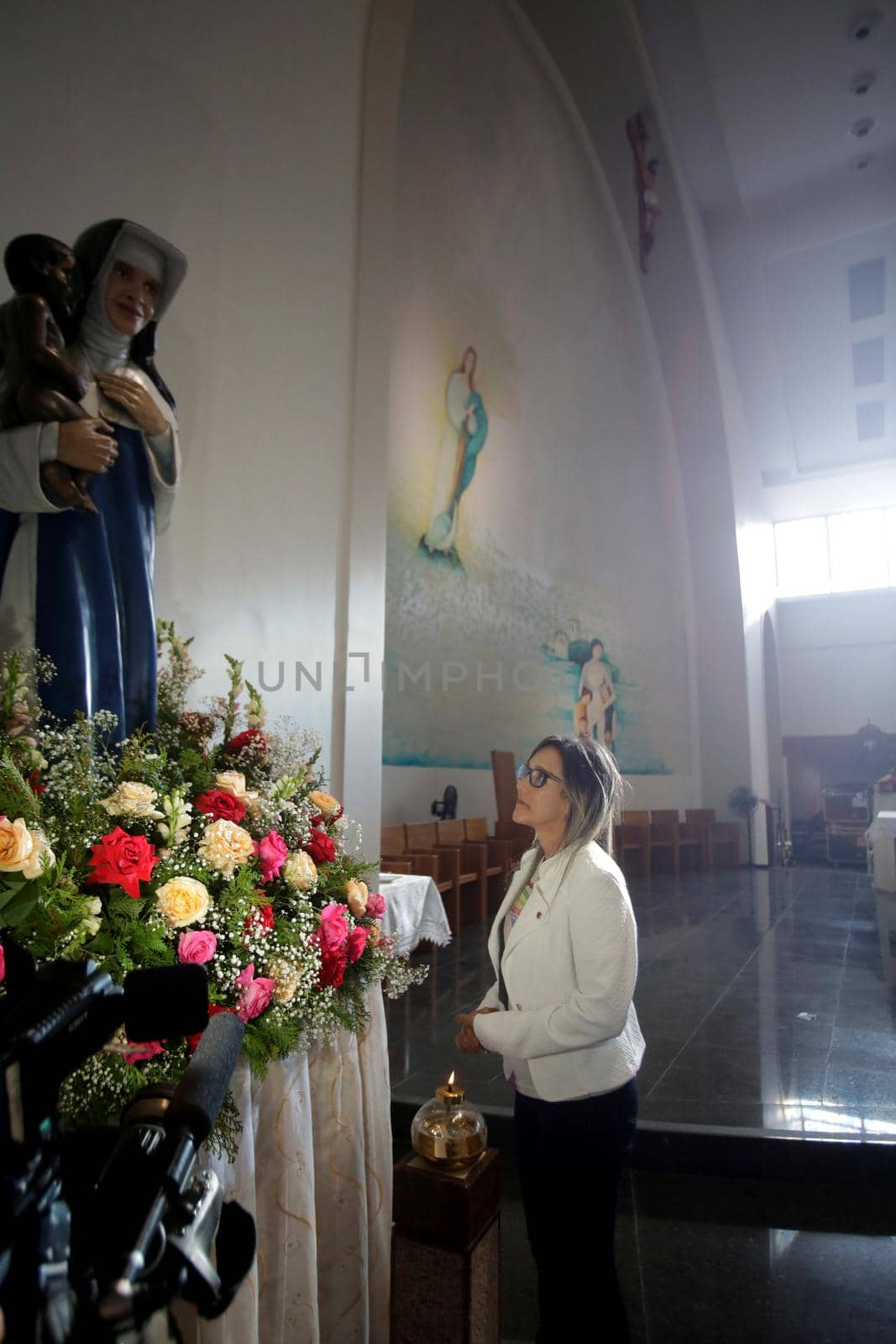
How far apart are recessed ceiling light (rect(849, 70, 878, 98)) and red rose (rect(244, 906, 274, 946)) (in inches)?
487

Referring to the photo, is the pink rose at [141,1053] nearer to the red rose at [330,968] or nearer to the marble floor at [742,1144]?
the red rose at [330,968]

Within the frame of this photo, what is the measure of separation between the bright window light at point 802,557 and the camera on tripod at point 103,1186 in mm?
21049

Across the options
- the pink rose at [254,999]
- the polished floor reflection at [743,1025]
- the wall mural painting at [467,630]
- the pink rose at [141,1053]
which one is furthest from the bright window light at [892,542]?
the pink rose at [141,1053]

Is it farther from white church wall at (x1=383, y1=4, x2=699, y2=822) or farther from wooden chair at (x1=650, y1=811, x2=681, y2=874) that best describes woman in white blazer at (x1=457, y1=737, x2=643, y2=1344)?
wooden chair at (x1=650, y1=811, x2=681, y2=874)

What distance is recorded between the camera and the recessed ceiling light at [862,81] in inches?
388

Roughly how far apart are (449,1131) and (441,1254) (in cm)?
21

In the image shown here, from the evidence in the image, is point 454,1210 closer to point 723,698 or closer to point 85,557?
point 85,557

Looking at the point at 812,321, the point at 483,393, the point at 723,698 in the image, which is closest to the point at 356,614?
the point at 483,393

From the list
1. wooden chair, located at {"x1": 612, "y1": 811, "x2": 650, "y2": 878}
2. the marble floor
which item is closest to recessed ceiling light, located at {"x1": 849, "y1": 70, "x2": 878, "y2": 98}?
wooden chair, located at {"x1": 612, "y1": 811, "x2": 650, "y2": 878}

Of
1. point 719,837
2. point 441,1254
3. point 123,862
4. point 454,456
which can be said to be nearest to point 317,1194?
point 441,1254

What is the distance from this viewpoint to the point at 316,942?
1.75m

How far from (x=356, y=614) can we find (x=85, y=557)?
5.75 ft

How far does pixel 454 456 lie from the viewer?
921 centimetres

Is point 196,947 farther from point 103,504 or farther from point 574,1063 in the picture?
point 103,504
